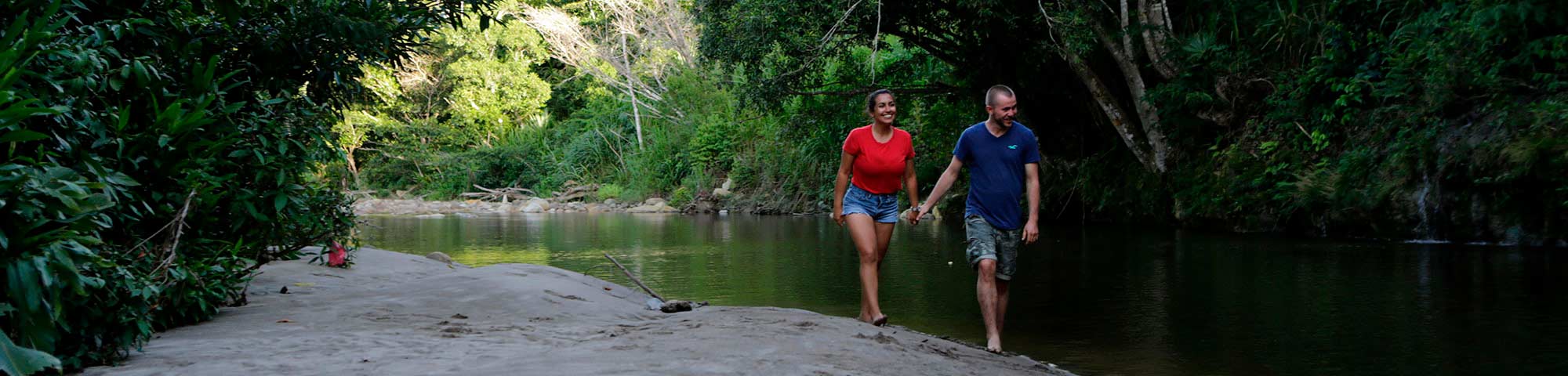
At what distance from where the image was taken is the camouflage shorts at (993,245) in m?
5.76

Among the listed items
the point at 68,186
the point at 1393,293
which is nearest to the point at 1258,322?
the point at 1393,293

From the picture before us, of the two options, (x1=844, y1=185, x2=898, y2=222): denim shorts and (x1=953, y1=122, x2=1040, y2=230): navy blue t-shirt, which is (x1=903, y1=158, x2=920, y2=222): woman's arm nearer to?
(x1=844, y1=185, x2=898, y2=222): denim shorts

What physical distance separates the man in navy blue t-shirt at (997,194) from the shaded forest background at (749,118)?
9.76 feet

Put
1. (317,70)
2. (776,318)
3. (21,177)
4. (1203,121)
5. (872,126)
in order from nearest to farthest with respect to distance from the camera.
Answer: (21,177)
(776,318)
(872,126)
(317,70)
(1203,121)

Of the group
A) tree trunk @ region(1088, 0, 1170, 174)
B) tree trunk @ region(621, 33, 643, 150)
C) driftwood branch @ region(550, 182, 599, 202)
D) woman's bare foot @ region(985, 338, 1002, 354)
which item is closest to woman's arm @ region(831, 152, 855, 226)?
woman's bare foot @ region(985, 338, 1002, 354)

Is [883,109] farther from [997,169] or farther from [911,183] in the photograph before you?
[997,169]

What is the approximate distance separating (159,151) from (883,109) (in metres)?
3.56

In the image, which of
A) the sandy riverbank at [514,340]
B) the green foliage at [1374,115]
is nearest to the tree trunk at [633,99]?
the green foliage at [1374,115]

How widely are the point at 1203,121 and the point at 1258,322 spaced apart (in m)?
11.5

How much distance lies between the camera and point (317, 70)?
6922mm

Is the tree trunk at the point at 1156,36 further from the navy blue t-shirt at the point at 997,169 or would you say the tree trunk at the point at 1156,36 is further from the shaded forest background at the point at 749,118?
the navy blue t-shirt at the point at 997,169

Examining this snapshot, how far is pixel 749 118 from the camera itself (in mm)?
29875

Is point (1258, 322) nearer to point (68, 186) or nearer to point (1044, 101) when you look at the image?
point (68, 186)

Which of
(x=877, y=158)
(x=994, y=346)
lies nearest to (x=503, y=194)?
(x=877, y=158)
